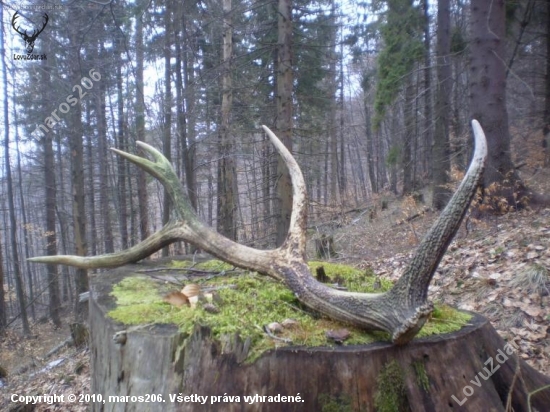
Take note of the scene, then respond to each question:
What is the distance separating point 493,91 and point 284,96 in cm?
390

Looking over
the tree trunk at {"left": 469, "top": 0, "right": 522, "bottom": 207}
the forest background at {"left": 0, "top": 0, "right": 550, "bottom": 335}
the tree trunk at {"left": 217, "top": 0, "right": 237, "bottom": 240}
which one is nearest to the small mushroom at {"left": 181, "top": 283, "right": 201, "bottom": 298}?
the forest background at {"left": 0, "top": 0, "right": 550, "bottom": 335}

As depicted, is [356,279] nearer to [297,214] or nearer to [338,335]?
[297,214]

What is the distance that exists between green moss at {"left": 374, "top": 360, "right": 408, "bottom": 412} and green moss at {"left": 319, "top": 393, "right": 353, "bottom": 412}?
0.42 feet

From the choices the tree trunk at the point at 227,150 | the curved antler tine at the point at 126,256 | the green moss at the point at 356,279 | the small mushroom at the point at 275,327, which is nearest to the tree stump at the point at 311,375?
the small mushroom at the point at 275,327

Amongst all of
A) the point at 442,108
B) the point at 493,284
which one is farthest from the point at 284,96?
the point at 442,108

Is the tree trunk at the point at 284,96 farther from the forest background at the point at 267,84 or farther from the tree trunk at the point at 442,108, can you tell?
the tree trunk at the point at 442,108

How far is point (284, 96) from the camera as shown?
829 centimetres

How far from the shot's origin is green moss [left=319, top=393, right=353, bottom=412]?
173cm

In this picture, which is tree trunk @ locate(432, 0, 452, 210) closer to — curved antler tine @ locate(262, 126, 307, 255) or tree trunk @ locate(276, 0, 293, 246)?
tree trunk @ locate(276, 0, 293, 246)

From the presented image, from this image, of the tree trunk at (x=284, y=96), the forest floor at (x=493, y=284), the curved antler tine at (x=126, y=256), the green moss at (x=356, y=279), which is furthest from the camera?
the tree trunk at (x=284, y=96)

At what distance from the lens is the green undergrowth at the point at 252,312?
6.33 ft

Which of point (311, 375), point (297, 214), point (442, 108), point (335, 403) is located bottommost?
point (335, 403)

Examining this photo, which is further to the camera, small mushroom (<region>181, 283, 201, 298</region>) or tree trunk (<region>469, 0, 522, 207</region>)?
tree trunk (<region>469, 0, 522, 207</region>)

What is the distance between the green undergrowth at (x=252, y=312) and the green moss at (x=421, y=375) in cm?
17
